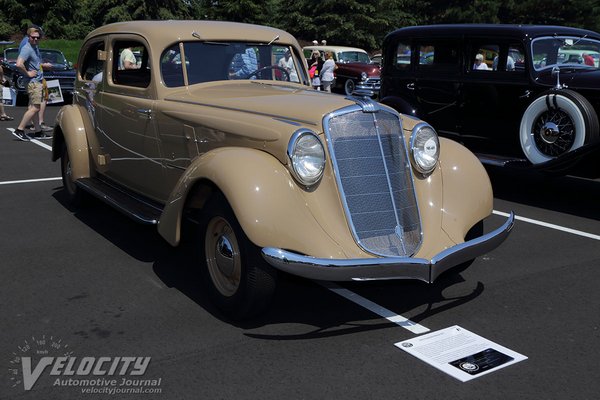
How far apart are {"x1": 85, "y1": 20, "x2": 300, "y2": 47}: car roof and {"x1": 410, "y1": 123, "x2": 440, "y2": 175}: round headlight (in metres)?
1.90

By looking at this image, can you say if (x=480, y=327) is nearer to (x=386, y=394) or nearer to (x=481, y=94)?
(x=386, y=394)

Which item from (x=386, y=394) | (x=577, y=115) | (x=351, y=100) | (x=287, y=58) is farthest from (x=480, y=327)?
(x=577, y=115)

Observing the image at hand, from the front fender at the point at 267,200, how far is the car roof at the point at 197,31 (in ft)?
5.31

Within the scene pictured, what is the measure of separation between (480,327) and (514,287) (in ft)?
2.62

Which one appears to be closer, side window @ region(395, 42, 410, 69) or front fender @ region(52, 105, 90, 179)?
front fender @ region(52, 105, 90, 179)

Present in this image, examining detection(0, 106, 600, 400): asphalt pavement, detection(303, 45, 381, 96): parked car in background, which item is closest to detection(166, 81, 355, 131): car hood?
detection(0, 106, 600, 400): asphalt pavement

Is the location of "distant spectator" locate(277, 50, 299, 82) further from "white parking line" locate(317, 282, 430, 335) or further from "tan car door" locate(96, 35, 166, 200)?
"white parking line" locate(317, 282, 430, 335)

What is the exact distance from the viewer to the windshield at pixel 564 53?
7.44m

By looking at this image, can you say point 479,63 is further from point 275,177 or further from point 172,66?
point 275,177

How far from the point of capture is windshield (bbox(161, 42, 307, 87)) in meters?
4.86

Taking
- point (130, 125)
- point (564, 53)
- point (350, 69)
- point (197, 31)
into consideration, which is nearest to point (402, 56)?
point (564, 53)

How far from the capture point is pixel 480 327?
3.67m

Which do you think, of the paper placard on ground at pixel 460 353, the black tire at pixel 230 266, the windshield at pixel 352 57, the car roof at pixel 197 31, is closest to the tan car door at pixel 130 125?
the car roof at pixel 197 31

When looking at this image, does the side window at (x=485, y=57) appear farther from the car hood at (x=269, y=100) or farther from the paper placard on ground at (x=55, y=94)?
the paper placard on ground at (x=55, y=94)
